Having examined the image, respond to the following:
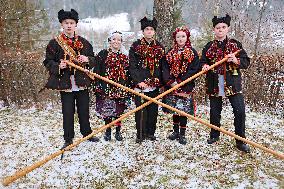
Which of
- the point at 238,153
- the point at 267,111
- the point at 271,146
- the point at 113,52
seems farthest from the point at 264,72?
the point at 113,52

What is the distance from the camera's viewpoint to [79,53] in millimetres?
4477

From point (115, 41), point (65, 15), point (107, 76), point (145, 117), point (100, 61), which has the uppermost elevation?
point (65, 15)

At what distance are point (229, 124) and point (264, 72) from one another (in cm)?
160

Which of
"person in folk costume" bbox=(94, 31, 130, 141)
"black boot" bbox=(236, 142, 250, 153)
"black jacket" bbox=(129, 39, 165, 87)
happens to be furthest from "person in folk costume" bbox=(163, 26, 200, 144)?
"black boot" bbox=(236, 142, 250, 153)

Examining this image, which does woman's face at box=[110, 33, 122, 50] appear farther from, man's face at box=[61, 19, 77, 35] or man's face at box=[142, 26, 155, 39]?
man's face at box=[61, 19, 77, 35]

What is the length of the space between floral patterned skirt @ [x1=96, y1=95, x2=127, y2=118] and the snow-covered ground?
0.56 m

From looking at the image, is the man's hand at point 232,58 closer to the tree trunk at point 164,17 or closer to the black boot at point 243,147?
the black boot at point 243,147

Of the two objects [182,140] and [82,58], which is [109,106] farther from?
[182,140]

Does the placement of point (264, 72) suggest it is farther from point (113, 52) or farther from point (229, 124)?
point (113, 52)

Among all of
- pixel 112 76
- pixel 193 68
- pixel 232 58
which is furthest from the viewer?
pixel 112 76

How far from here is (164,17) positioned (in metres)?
7.15

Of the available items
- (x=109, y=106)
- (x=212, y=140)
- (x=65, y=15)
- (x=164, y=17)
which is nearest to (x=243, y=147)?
(x=212, y=140)

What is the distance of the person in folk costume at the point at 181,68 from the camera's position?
4.46 meters

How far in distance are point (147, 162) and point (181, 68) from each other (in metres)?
1.48
